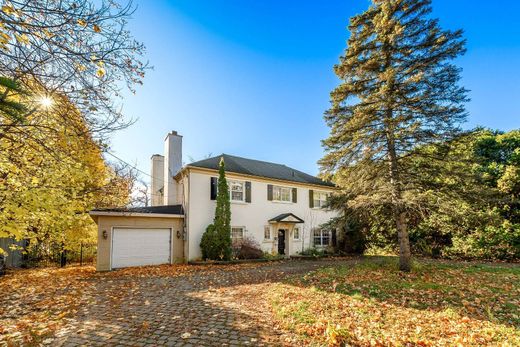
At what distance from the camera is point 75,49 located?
3.83 meters

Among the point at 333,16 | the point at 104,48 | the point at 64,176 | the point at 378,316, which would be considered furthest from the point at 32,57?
the point at 333,16

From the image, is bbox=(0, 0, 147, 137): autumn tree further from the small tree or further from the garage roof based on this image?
the small tree

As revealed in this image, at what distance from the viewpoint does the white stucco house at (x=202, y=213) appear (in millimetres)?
13438

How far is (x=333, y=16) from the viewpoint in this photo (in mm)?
11336

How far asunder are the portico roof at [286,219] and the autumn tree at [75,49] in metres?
A: 14.4

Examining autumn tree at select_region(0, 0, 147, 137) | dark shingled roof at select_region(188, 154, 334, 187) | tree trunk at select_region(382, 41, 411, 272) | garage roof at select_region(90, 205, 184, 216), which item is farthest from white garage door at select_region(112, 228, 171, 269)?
tree trunk at select_region(382, 41, 411, 272)

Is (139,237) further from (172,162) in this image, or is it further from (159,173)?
(159,173)

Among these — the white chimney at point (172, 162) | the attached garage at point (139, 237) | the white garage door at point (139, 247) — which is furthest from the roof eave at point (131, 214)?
the white chimney at point (172, 162)

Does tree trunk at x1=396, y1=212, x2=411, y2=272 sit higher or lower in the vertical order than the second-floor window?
lower

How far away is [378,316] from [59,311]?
22.2ft

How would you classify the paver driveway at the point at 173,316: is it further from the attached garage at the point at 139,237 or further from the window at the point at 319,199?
the window at the point at 319,199

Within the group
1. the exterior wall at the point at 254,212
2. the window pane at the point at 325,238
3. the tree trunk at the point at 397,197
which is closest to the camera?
the tree trunk at the point at 397,197

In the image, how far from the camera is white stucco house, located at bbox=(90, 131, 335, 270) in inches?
529

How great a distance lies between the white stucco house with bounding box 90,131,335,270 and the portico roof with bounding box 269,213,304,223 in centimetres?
7
